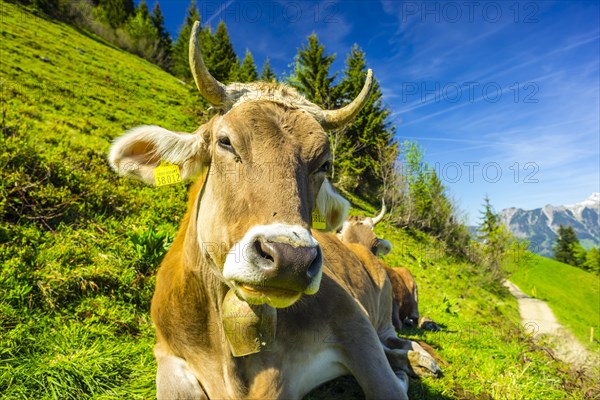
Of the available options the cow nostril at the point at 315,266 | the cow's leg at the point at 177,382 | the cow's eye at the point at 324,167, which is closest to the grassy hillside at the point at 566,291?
the cow's eye at the point at 324,167

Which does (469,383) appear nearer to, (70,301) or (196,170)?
(196,170)

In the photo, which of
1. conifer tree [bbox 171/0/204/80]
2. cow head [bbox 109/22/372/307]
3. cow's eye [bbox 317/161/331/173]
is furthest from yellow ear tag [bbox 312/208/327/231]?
conifer tree [bbox 171/0/204/80]

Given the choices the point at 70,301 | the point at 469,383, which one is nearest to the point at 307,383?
the point at 469,383

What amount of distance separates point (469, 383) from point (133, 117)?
1637cm

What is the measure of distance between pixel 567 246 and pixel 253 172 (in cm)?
9794

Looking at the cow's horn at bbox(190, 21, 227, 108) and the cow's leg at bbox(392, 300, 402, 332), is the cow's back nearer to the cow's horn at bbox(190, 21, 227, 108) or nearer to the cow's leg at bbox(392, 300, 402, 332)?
the cow's leg at bbox(392, 300, 402, 332)

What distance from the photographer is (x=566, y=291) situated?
4156cm

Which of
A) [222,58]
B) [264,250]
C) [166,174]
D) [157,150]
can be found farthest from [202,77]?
[222,58]

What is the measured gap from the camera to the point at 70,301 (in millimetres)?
4336

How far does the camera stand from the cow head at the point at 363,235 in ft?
31.8

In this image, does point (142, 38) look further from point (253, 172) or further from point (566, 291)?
point (566, 291)

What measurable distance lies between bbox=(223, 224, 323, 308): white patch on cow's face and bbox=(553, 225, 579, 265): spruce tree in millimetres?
95143

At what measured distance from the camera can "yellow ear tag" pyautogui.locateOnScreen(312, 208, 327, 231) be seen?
3217 mm

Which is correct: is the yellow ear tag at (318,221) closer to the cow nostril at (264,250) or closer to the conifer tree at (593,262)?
the cow nostril at (264,250)
